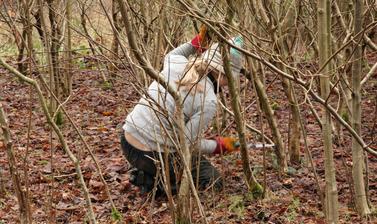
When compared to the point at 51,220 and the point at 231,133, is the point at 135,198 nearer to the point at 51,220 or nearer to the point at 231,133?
the point at 51,220

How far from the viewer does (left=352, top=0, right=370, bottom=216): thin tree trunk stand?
328 centimetres

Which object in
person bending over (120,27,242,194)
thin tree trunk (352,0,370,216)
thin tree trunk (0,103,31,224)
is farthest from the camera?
person bending over (120,27,242,194)

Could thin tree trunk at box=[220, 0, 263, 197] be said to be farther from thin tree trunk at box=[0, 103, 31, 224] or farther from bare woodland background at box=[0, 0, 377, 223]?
thin tree trunk at box=[0, 103, 31, 224]

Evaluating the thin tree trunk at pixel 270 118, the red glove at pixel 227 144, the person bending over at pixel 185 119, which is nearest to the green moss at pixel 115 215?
Answer: the person bending over at pixel 185 119

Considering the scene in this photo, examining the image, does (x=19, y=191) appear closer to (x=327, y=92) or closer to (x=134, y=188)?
(x=327, y=92)

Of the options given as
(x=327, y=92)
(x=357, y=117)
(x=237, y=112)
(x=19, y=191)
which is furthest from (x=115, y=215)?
(x=327, y=92)

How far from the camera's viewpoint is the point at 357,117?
3.77 metres

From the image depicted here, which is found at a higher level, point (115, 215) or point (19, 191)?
point (19, 191)

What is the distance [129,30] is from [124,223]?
177 cm

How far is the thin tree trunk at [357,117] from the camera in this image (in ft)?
10.8

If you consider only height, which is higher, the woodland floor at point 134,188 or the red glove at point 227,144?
the red glove at point 227,144

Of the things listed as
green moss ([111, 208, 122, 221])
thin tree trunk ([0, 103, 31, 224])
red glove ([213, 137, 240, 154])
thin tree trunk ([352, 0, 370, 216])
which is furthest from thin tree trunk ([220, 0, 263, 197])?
thin tree trunk ([0, 103, 31, 224])

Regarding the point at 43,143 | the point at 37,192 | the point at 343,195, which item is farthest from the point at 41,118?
the point at 343,195

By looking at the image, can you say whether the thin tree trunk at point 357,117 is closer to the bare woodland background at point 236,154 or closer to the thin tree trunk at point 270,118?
the bare woodland background at point 236,154
